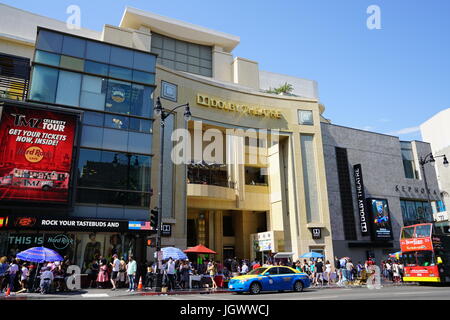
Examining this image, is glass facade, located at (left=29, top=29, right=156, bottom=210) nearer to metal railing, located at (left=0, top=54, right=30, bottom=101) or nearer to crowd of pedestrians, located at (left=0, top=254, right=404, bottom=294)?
metal railing, located at (left=0, top=54, right=30, bottom=101)

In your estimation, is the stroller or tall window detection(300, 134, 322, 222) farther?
tall window detection(300, 134, 322, 222)

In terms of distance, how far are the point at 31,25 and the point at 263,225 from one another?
33.8m

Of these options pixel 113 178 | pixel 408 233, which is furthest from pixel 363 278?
pixel 113 178

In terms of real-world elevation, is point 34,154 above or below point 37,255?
above

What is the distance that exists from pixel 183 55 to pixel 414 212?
3484 centimetres

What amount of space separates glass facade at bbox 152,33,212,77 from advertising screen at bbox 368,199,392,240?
84.7 ft

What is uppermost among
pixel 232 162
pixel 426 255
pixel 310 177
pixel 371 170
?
pixel 371 170

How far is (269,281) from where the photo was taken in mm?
18188

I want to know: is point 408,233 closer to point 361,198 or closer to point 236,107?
point 361,198

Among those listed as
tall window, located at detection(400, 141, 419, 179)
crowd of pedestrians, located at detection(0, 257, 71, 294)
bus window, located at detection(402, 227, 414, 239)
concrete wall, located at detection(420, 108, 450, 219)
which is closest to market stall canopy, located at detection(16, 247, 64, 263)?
crowd of pedestrians, located at detection(0, 257, 71, 294)

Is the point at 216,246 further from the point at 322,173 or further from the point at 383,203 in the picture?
the point at 383,203

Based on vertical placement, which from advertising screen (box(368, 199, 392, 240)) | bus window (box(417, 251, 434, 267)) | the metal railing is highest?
the metal railing

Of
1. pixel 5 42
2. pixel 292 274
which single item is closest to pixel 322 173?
pixel 292 274

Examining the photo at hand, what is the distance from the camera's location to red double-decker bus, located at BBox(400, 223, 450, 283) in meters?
21.2
